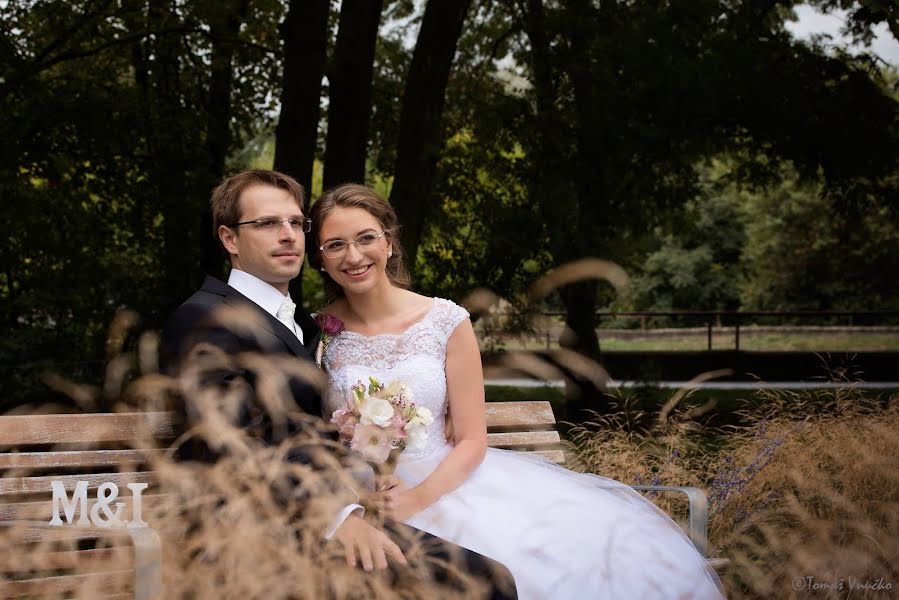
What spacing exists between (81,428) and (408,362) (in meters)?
1.23

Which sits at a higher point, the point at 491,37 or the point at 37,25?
the point at 491,37

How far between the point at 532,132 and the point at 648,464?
5802 mm

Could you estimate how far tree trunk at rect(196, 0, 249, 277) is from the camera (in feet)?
32.0

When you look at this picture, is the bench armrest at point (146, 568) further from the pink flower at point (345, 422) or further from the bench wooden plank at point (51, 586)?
the pink flower at point (345, 422)

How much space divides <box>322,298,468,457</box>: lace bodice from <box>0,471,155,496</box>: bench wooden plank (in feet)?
2.48

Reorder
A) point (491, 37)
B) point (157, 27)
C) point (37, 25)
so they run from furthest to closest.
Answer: point (491, 37)
point (157, 27)
point (37, 25)

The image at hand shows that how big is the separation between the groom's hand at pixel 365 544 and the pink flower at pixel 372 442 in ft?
0.78

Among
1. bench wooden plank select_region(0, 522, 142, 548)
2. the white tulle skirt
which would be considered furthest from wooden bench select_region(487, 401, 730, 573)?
bench wooden plank select_region(0, 522, 142, 548)

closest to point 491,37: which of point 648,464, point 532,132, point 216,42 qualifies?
point 532,132

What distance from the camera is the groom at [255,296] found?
3.04m

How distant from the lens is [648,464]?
5.44 metres

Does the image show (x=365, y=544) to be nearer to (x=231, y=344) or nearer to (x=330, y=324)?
(x=231, y=344)

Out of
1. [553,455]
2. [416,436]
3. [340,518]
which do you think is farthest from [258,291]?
[553,455]

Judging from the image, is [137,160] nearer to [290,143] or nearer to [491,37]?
[290,143]
